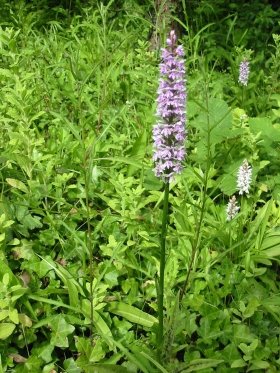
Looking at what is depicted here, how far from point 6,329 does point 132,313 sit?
53cm

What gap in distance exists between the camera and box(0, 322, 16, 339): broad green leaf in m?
1.87

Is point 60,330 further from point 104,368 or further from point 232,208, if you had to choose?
point 232,208

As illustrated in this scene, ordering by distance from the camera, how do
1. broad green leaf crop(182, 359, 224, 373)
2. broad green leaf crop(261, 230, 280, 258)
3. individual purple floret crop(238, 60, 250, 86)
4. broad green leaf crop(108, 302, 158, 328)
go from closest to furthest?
broad green leaf crop(182, 359, 224, 373) → broad green leaf crop(108, 302, 158, 328) → broad green leaf crop(261, 230, 280, 258) → individual purple floret crop(238, 60, 250, 86)

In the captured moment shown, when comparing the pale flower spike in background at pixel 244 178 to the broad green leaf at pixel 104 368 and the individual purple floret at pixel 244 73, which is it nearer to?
the broad green leaf at pixel 104 368

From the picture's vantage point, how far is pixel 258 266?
2416mm

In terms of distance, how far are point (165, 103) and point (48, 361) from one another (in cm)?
115

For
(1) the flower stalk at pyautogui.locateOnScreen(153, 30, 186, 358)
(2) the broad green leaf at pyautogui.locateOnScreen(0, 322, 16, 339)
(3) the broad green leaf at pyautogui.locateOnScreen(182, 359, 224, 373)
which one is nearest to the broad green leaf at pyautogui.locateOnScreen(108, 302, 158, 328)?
(3) the broad green leaf at pyautogui.locateOnScreen(182, 359, 224, 373)

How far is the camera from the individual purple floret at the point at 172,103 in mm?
1425

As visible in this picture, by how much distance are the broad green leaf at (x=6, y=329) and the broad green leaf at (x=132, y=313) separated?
0.42 metres

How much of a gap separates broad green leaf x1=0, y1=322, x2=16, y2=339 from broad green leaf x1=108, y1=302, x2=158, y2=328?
16.6 inches

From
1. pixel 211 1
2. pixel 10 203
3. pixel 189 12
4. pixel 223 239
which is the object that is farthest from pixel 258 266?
pixel 211 1

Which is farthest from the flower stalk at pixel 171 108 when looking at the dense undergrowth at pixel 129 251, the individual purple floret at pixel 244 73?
the individual purple floret at pixel 244 73

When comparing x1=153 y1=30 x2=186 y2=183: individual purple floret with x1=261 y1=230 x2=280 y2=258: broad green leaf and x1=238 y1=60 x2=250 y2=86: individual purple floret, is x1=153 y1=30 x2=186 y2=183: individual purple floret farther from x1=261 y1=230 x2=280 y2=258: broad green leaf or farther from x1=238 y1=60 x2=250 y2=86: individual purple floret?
x1=238 y1=60 x2=250 y2=86: individual purple floret

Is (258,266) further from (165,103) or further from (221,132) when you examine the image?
(165,103)
